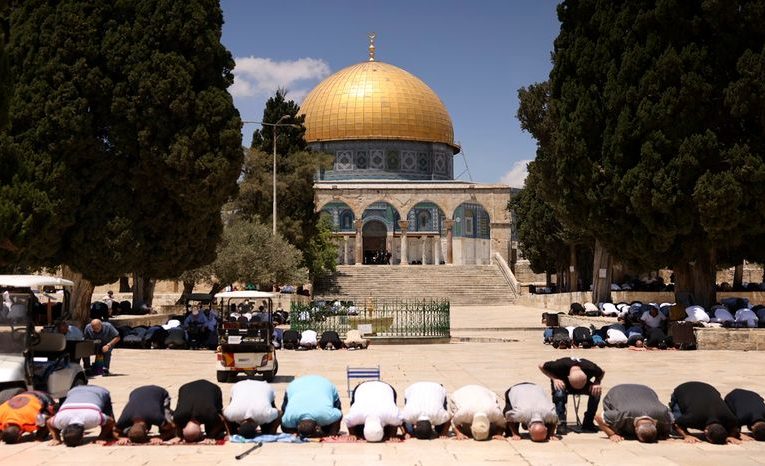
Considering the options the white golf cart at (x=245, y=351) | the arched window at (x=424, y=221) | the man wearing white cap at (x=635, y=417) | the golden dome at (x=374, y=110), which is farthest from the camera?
the golden dome at (x=374, y=110)

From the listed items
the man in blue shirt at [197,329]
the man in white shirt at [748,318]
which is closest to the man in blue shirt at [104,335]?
the man in blue shirt at [197,329]

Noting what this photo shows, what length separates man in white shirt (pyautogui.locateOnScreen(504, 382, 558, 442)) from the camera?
811cm

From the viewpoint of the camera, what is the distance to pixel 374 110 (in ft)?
199

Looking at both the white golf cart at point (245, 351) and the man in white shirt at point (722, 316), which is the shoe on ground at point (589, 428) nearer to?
the white golf cart at point (245, 351)

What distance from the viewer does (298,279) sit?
3278 cm

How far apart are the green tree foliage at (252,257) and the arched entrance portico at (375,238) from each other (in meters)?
26.2

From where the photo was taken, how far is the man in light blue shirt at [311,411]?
8.27 meters

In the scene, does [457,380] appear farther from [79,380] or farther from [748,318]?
[748,318]

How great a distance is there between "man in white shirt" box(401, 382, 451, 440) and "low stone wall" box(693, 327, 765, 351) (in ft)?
35.9

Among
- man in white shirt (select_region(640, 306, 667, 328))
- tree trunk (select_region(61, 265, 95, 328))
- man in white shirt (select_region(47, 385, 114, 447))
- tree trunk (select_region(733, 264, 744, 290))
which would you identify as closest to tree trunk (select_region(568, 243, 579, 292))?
tree trunk (select_region(733, 264, 744, 290))

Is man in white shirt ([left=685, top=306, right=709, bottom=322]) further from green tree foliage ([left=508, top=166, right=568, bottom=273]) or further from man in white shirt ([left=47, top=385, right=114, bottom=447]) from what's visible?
green tree foliage ([left=508, top=166, right=568, bottom=273])

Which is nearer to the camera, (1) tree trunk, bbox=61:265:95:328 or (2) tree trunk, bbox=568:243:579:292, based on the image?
(1) tree trunk, bbox=61:265:95:328

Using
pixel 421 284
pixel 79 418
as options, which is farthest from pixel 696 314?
pixel 421 284

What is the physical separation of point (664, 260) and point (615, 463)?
13355mm
